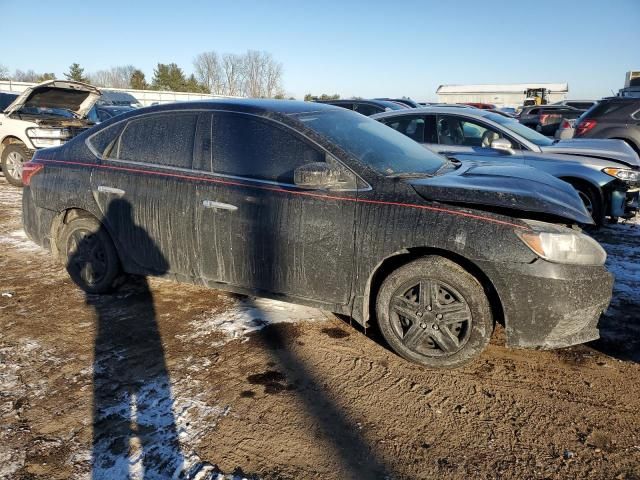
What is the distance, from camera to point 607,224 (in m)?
6.94

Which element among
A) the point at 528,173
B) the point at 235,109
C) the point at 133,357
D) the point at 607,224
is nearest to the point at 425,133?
the point at 607,224

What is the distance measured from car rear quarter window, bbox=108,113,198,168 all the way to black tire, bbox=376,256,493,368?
187 centimetres

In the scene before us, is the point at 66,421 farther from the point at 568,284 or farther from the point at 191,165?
the point at 568,284

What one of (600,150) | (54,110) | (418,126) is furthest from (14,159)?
(600,150)

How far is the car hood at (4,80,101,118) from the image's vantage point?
370 inches

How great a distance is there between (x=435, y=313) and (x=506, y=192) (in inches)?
34.1

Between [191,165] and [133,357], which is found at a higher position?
[191,165]

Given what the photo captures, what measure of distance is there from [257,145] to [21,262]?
134 inches

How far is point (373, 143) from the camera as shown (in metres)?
3.70

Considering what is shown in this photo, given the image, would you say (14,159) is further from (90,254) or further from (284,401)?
(284,401)

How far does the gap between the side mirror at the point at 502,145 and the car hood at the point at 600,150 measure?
0.48 m

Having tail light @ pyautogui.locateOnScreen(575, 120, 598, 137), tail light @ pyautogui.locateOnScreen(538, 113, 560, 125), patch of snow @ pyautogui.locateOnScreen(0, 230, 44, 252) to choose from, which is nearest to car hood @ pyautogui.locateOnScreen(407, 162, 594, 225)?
patch of snow @ pyautogui.locateOnScreen(0, 230, 44, 252)

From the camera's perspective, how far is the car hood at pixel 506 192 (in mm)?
2908

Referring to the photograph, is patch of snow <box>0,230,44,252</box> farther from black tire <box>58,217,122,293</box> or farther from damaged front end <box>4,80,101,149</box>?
damaged front end <box>4,80,101,149</box>
